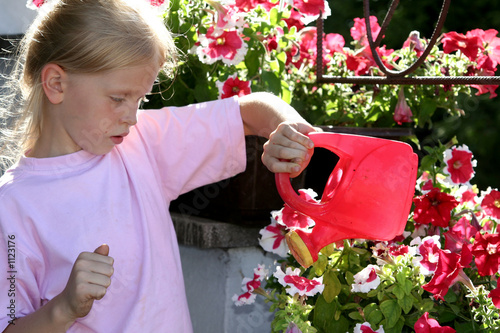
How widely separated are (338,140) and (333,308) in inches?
17.6

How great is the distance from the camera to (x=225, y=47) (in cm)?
165

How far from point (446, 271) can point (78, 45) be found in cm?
79

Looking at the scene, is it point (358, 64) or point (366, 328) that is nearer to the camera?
point (366, 328)

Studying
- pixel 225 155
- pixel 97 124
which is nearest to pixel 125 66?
pixel 97 124

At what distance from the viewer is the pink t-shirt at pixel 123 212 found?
1.19 m

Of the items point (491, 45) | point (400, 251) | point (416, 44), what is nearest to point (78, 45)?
point (400, 251)

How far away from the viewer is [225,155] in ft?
4.52

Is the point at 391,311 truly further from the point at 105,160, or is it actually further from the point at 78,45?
the point at 78,45

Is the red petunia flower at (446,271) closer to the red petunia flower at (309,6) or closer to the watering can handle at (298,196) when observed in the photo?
the watering can handle at (298,196)

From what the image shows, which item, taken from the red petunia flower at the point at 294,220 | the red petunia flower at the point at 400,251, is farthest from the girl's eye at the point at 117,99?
the red petunia flower at the point at 400,251

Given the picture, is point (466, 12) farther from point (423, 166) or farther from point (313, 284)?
point (313, 284)

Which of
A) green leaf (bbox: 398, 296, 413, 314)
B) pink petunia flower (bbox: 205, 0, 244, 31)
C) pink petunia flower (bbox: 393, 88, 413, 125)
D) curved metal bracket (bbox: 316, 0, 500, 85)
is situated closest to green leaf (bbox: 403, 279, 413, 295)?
green leaf (bbox: 398, 296, 413, 314)

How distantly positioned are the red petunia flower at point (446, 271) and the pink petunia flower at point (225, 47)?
0.75 meters

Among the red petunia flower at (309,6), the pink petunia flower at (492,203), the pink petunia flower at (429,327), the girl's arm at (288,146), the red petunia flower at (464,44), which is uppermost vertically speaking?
the red petunia flower at (309,6)
